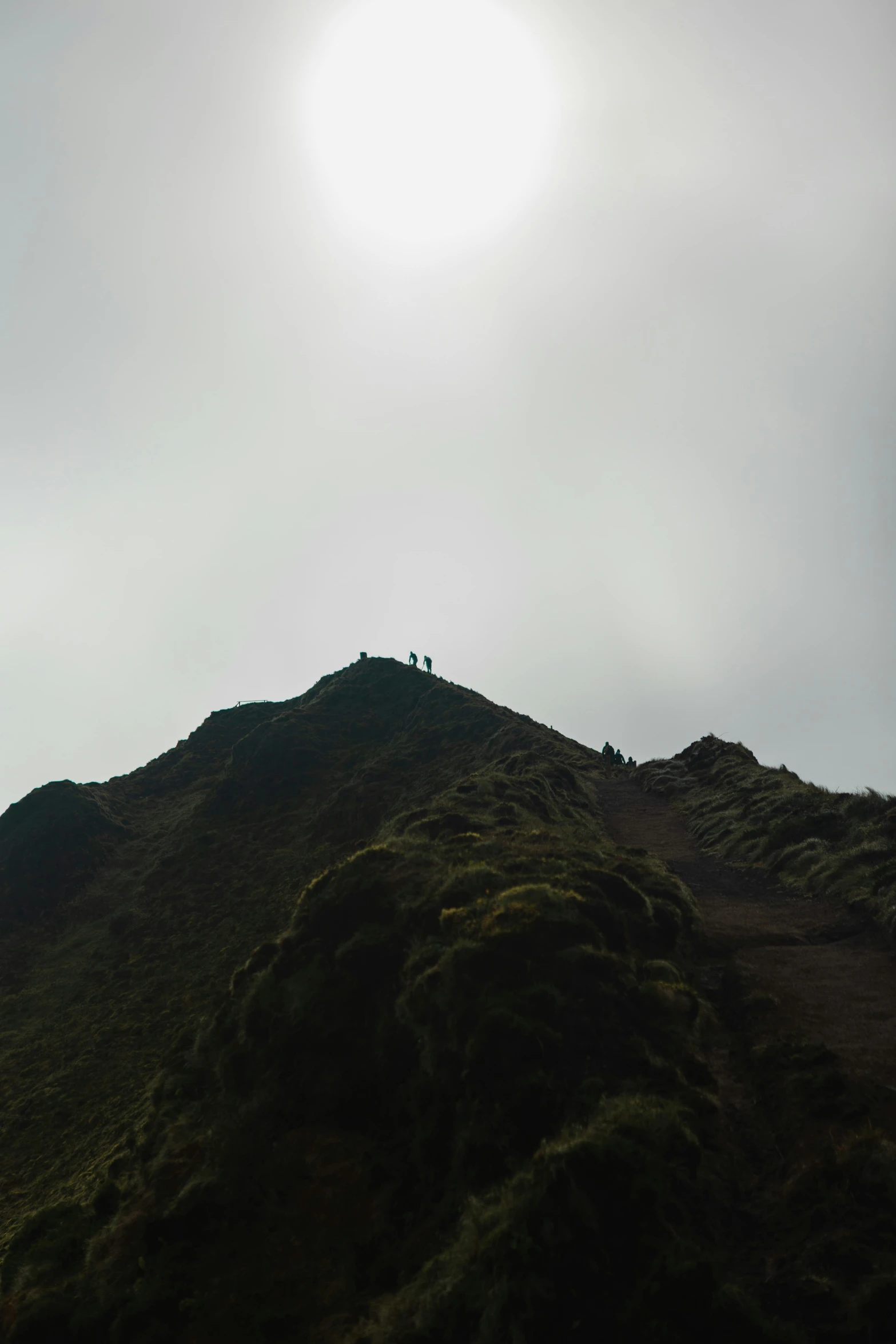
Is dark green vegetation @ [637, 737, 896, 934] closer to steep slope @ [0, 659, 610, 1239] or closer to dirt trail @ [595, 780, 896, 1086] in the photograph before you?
dirt trail @ [595, 780, 896, 1086]

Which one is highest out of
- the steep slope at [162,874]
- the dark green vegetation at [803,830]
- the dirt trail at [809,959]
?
the steep slope at [162,874]

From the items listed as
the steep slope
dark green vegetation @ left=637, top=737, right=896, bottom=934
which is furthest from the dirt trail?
the steep slope

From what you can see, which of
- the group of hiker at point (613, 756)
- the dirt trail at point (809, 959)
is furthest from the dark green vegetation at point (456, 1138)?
the group of hiker at point (613, 756)

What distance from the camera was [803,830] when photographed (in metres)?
31.4

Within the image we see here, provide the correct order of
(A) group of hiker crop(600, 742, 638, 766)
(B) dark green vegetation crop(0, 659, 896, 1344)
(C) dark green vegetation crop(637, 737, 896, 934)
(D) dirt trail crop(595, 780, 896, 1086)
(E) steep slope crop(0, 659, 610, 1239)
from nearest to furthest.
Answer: (B) dark green vegetation crop(0, 659, 896, 1344) < (D) dirt trail crop(595, 780, 896, 1086) < (C) dark green vegetation crop(637, 737, 896, 934) < (E) steep slope crop(0, 659, 610, 1239) < (A) group of hiker crop(600, 742, 638, 766)

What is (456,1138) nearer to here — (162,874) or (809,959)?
(809,959)

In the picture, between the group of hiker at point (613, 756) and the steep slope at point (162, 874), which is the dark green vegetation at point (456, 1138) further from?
the group of hiker at point (613, 756)

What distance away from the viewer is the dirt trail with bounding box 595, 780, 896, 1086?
610 inches

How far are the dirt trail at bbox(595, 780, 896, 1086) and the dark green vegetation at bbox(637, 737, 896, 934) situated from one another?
0.93 meters

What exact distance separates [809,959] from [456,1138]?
12.3 meters

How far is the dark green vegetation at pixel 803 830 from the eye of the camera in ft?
79.5

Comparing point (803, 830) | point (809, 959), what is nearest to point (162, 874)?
point (803, 830)

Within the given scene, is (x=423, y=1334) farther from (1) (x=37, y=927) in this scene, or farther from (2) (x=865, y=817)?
(1) (x=37, y=927)

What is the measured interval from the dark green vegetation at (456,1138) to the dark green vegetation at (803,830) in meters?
5.89
